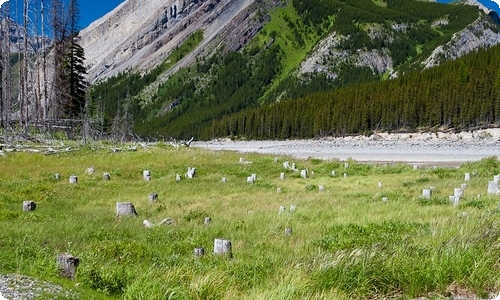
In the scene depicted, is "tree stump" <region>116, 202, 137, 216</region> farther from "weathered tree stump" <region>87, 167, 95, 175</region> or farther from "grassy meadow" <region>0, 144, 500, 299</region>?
"weathered tree stump" <region>87, 167, 95, 175</region>

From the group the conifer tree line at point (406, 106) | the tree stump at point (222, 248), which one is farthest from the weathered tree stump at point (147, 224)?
the conifer tree line at point (406, 106)

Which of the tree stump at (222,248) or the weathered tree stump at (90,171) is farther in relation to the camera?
the weathered tree stump at (90,171)

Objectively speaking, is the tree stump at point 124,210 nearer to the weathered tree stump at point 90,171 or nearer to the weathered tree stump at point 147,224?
the weathered tree stump at point 147,224

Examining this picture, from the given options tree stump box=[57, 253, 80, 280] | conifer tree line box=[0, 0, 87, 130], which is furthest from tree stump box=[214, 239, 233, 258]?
conifer tree line box=[0, 0, 87, 130]

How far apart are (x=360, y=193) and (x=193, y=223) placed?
841cm

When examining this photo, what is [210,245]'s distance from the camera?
32.3 feet

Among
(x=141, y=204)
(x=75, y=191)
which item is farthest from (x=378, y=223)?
(x=75, y=191)

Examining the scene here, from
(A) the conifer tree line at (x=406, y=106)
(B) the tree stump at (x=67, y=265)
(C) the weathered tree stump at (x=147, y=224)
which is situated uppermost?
(A) the conifer tree line at (x=406, y=106)

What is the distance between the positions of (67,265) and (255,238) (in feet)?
16.3

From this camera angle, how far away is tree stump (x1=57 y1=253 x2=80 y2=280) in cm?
646

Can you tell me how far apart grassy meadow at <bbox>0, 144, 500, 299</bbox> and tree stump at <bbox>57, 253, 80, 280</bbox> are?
107 millimetres

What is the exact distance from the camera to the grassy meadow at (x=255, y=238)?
20.1 feet

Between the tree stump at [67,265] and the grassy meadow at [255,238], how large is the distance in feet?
0.35

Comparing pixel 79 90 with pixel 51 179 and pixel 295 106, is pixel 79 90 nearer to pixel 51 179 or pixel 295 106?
pixel 51 179
